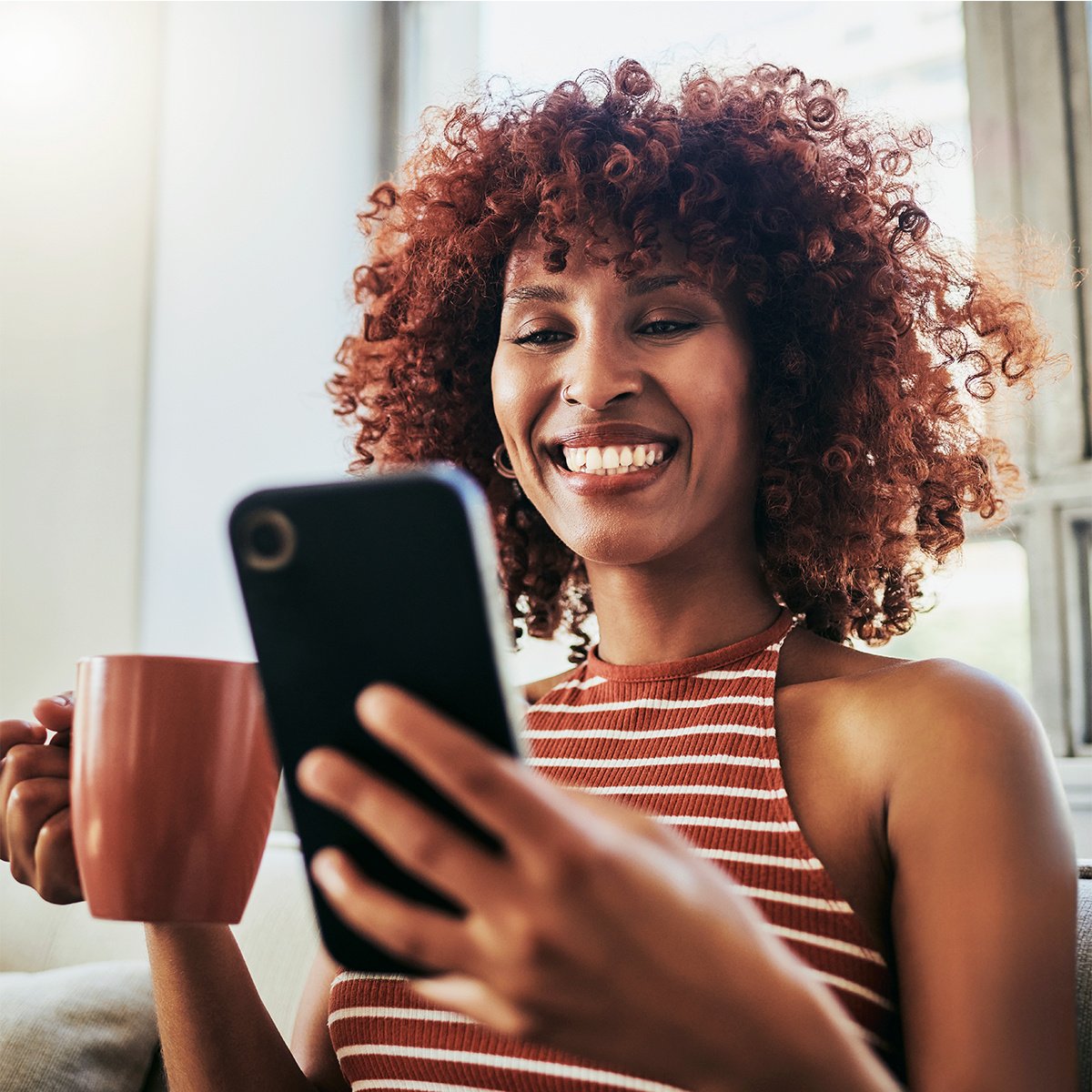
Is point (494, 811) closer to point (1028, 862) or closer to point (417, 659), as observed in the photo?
point (417, 659)

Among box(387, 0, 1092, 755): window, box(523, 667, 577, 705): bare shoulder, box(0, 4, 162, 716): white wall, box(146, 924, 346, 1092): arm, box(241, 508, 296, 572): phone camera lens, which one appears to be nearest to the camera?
box(241, 508, 296, 572): phone camera lens

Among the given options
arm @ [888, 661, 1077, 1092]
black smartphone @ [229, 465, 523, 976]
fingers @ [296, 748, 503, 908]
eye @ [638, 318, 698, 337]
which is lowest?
arm @ [888, 661, 1077, 1092]

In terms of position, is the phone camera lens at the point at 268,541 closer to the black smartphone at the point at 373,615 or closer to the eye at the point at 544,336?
the black smartphone at the point at 373,615

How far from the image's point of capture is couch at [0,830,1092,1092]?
1.16m

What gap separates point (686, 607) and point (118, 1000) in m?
0.72

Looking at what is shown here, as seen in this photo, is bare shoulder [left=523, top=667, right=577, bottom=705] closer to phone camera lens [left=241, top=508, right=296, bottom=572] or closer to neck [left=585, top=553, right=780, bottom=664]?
neck [left=585, top=553, right=780, bottom=664]

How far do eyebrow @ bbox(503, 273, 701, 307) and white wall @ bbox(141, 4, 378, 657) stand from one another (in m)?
0.97

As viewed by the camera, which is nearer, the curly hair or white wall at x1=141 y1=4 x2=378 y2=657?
the curly hair

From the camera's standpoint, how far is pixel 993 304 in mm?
1162

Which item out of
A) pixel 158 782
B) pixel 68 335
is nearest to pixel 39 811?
pixel 158 782

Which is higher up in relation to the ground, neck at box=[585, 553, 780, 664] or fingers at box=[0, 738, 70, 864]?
neck at box=[585, 553, 780, 664]

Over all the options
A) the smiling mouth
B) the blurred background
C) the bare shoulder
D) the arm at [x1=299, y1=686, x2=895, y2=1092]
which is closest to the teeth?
the smiling mouth

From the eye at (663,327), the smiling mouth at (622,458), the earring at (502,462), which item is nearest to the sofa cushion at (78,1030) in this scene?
the earring at (502,462)

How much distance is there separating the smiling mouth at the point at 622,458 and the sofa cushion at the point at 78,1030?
0.75 m
